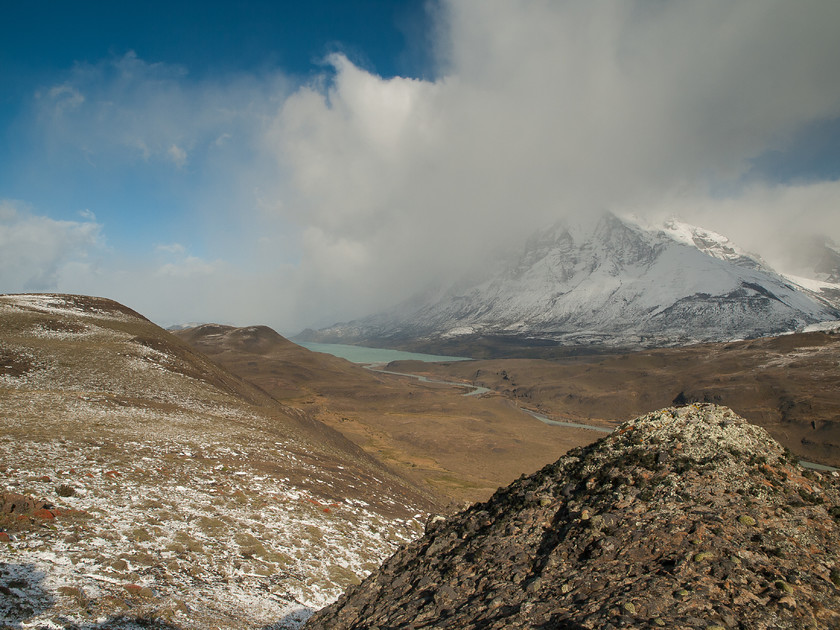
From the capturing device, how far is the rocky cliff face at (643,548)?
6129mm

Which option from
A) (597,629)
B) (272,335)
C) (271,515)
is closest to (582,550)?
(597,629)

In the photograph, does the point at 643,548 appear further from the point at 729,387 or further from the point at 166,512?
the point at 729,387

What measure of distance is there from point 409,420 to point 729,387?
105357mm

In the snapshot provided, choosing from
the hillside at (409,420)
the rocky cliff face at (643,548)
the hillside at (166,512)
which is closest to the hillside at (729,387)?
the hillside at (409,420)

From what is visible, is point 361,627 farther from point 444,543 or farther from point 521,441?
point 521,441

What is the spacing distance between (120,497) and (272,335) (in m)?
172

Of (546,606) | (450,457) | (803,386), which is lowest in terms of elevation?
(450,457)

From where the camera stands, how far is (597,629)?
18.8 ft

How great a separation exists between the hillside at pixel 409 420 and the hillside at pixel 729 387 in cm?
3235

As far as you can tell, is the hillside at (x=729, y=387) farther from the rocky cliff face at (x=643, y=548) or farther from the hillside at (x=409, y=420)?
the rocky cliff face at (x=643, y=548)

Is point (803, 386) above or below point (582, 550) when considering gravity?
above

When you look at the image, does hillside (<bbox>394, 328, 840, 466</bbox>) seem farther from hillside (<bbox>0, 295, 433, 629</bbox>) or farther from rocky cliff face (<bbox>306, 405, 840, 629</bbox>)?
rocky cliff face (<bbox>306, 405, 840, 629</bbox>)

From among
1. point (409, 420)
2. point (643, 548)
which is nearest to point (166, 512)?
point (643, 548)

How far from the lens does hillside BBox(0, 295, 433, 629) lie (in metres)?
9.63
